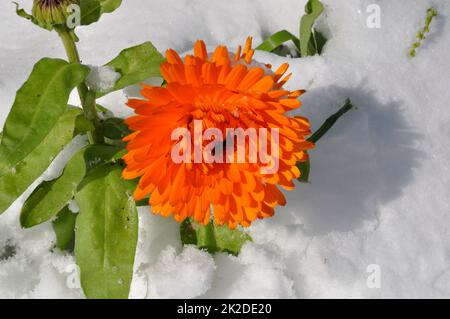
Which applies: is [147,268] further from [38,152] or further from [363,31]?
[363,31]

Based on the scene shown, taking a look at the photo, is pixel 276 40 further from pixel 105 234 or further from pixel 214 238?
pixel 105 234

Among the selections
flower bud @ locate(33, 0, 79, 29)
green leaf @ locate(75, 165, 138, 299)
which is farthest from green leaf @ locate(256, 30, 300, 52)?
flower bud @ locate(33, 0, 79, 29)

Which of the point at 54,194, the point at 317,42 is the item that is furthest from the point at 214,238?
the point at 317,42

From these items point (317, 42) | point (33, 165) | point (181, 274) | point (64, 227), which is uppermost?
point (33, 165)

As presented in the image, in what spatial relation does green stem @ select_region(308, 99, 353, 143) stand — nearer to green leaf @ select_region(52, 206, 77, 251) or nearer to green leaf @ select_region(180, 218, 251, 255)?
green leaf @ select_region(180, 218, 251, 255)

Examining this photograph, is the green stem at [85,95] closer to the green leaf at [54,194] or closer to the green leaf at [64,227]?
the green leaf at [54,194]

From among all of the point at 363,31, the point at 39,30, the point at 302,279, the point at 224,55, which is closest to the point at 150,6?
the point at 39,30

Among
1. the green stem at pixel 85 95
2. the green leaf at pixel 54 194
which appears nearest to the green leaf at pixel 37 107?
the green stem at pixel 85 95
